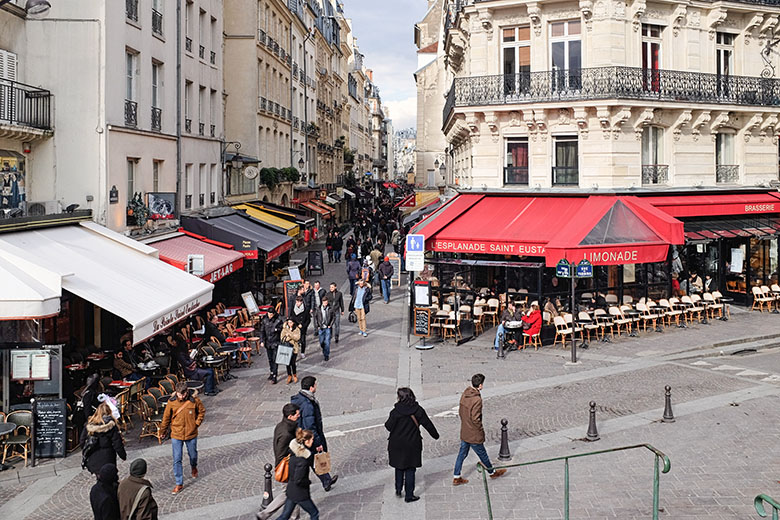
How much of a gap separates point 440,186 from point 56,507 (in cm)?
3998

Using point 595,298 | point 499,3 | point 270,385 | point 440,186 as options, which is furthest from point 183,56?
point 440,186

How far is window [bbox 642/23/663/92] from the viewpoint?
74.7 ft

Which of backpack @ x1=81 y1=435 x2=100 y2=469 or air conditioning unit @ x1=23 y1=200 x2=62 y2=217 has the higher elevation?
air conditioning unit @ x1=23 y1=200 x2=62 y2=217

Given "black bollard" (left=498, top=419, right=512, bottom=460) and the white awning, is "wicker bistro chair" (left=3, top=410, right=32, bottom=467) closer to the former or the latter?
the white awning

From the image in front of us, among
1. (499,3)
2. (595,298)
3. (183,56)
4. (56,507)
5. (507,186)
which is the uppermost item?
(499,3)

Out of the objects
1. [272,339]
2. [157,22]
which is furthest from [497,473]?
[157,22]

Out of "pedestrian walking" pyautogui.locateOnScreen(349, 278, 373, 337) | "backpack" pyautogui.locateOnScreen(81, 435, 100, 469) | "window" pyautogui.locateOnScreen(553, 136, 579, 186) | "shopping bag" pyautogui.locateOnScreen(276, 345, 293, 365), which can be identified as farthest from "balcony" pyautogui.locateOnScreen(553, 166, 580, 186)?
"backpack" pyautogui.locateOnScreen(81, 435, 100, 469)

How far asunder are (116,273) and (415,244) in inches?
322

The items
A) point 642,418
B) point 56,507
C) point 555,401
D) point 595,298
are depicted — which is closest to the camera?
point 56,507

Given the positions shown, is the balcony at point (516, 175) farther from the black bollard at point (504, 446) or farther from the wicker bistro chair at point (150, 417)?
the wicker bistro chair at point (150, 417)

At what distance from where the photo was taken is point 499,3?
22.9 metres

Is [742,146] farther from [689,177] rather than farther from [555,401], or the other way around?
[555,401]

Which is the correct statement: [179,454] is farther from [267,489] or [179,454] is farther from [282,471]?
[282,471]

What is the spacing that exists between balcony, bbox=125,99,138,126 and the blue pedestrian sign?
25.2 feet
